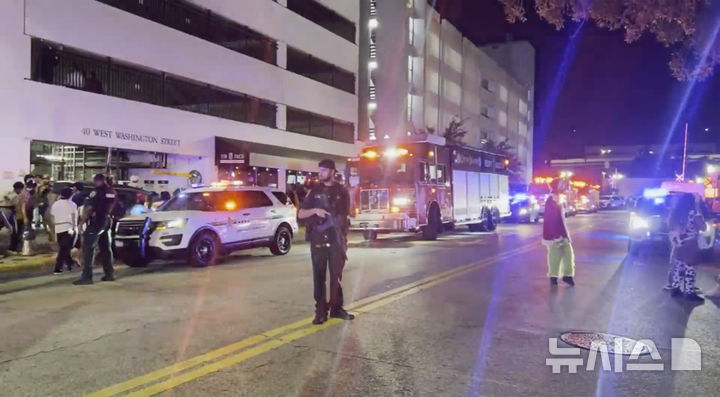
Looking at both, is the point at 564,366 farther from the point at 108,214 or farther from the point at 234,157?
the point at 234,157

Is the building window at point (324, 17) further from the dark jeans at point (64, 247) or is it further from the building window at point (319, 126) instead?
the dark jeans at point (64, 247)

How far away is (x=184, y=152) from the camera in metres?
24.2

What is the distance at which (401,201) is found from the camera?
18.0 meters

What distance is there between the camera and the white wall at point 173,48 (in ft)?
63.0

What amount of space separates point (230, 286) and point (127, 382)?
480 cm

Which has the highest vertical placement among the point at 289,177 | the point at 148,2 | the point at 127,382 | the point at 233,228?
the point at 148,2

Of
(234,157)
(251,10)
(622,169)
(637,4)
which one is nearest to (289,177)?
(234,157)

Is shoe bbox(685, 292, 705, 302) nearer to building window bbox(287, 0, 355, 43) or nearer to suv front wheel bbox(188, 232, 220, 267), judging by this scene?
suv front wheel bbox(188, 232, 220, 267)

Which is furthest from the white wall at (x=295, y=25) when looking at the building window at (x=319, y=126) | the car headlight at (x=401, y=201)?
the car headlight at (x=401, y=201)

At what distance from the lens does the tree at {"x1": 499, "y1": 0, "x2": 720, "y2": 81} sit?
24.5 feet

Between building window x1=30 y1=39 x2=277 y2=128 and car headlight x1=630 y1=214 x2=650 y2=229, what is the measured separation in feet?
58.9

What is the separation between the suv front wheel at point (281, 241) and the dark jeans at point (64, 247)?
15.3 ft

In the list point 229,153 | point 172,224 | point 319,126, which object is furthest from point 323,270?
point 319,126

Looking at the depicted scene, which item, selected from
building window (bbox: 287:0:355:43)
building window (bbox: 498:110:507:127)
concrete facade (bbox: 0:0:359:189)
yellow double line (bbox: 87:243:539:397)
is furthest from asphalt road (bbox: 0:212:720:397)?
building window (bbox: 498:110:507:127)
